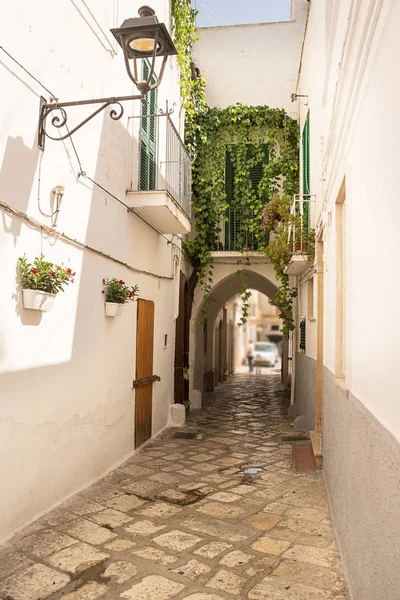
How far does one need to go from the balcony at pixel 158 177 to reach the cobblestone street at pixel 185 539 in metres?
3.67

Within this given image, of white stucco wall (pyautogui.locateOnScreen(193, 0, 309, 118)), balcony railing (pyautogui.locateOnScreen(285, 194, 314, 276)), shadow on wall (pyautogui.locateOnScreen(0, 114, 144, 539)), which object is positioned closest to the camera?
shadow on wall (pyautogui.locateOnScreen(0, 114, 144, 539))

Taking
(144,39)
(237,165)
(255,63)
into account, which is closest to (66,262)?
(144,39)

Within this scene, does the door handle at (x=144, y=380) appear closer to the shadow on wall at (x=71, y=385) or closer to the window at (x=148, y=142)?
the shadow on wall at (x=71, y=385)

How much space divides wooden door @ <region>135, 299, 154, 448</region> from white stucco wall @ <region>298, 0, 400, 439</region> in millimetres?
3553

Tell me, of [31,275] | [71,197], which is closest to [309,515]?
[31,275]

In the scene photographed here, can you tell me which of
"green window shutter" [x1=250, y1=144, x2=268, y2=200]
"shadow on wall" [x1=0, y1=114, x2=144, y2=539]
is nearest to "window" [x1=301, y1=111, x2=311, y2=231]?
"green window shutter" [x1=250, y1=144, x2=268, y2=200]

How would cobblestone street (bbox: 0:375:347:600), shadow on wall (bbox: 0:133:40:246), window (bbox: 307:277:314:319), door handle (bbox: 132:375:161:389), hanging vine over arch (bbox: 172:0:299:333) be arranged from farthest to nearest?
hanging vine over arch (bbox: 172:0:299:333) → window (bbox: 307:277:314:319) → door handle (bbox: 132:375:161:389) → shadow on wall (bbox: 0:133:40:246) → cobblestone street (bbox: 0:375:347:600)

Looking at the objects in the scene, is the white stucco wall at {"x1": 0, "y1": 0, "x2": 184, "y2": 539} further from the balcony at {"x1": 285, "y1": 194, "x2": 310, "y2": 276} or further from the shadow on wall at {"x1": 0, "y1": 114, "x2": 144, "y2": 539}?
the balcony at {"x1": 285, "y1": 194, "x2": 310, "y2": 276}

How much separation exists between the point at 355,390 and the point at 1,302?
9.25ft

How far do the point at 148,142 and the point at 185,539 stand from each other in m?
6.00

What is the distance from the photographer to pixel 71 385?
532 centimetres

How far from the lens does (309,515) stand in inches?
196

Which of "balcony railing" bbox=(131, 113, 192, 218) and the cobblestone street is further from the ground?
"balcony railing" bbox=(131, 113, 192, 218)

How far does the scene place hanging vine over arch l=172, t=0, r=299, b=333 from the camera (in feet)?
38.1
